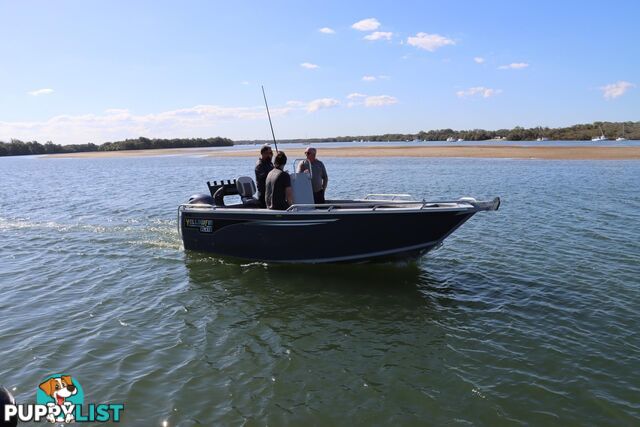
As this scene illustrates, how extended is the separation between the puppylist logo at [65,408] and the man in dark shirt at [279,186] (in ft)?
→ 15.9

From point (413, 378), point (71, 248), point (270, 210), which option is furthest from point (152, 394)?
point (71, 248)

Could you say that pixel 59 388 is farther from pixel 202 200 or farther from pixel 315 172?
pixel 315 172

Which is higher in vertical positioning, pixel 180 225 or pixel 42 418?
pixel 180 225

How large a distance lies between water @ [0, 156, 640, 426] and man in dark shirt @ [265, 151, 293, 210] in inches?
56.3

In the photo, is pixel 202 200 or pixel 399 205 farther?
pixel 202 200

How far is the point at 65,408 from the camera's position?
506 centimetres

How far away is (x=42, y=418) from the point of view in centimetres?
489

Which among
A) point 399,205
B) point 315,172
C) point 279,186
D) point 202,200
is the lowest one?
point 399,205

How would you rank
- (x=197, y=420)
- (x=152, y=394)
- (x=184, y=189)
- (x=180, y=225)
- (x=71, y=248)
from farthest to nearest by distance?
(x=184, y=189), (x=71, y=248), (x=180, y=225), (x=152, y=394), (x=197, y=420)

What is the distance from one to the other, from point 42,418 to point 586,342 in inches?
257

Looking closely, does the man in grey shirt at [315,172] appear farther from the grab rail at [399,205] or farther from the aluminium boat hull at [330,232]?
the aluminium boat hull at [330,232]

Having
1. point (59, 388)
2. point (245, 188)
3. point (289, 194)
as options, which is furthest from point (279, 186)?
point (59, 388)

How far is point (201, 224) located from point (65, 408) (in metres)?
5.79

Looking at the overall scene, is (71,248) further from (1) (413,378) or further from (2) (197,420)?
(1) (413,378)
